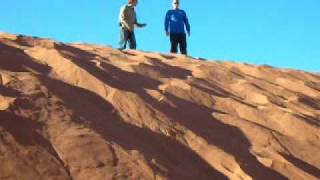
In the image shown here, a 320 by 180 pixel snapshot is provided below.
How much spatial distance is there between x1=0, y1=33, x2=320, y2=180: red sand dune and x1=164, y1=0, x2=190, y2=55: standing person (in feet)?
8.66

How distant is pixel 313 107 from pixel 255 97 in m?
0.77

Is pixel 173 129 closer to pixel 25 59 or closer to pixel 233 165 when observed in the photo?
pixel 233 165

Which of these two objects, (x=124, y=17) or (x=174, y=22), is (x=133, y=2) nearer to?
(x=124, y=17)

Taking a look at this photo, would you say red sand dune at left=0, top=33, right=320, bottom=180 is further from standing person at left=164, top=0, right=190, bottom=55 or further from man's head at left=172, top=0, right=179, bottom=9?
A: man's head at left=172, top=0, right=179, bottom=9

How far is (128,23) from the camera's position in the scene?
30.6ft

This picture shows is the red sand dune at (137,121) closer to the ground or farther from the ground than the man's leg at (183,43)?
closer to the ground

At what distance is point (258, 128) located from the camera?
534 centimetres

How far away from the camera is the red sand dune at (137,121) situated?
13.0 feet

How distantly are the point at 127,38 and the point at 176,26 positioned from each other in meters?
0.82

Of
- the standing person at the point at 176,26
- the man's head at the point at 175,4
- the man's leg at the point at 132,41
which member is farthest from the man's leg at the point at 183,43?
the man's leg at the point at 132,41

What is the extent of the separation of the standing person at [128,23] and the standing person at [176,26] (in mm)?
566

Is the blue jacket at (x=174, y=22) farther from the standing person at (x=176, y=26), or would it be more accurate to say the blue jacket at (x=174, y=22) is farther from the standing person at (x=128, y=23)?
the standing person at (x=128, y=23)

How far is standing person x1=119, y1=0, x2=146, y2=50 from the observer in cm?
930

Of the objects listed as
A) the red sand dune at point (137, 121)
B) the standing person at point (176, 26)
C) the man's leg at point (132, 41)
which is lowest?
the red sand dune at point (137, 121)
